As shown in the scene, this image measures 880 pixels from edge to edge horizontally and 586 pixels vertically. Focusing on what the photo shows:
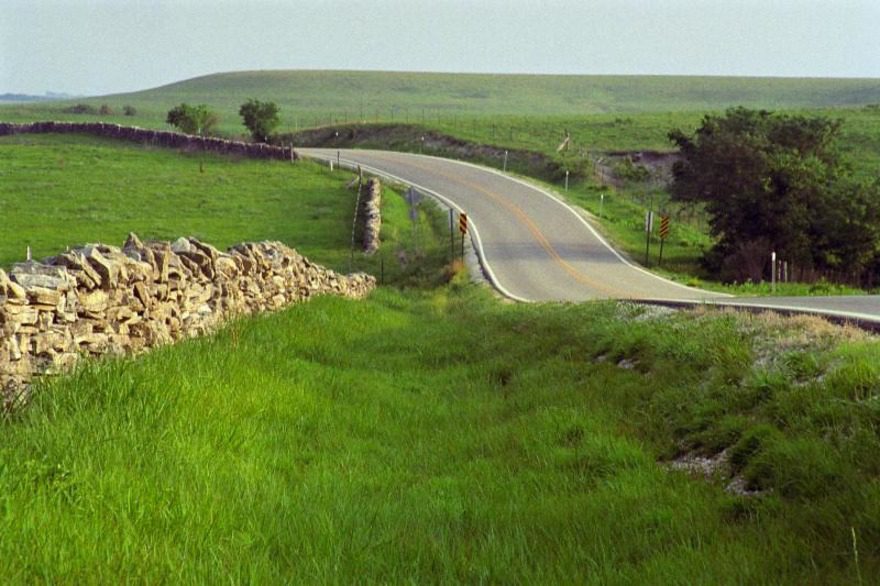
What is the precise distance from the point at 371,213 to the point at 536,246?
28.0 feet

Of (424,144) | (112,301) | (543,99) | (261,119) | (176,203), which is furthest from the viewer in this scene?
(543,99)

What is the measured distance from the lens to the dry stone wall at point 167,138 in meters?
64.9

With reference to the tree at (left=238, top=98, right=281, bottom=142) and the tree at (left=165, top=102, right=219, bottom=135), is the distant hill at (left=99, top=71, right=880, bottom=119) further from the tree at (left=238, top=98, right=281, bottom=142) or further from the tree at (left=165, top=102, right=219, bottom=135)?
the tree at (left=238, top=98, right=281, bottom=142)

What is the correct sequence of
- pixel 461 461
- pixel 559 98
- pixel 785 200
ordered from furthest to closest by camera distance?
pixel 559 98
pixel 785 200
pixel 461 461

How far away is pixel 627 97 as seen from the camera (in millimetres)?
191125

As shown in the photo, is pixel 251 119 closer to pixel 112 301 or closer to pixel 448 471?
pixel 112 301

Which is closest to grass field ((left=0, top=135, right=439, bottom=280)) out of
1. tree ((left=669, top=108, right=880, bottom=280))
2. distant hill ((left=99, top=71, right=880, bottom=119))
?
tree ((left=669, top=108, right=880, bottom=280))

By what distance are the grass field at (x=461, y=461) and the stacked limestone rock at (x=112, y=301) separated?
0.61 metres

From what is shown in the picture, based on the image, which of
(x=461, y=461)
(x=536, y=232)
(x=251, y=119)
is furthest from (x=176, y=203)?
(x=461, y=461)

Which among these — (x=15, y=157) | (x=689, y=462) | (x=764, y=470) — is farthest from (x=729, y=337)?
(x=15, y=157)

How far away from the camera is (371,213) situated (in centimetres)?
4425

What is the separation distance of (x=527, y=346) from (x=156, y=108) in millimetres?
165576

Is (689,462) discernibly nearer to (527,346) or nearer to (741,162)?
(527,346)

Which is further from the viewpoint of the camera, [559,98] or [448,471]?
[559,98]
